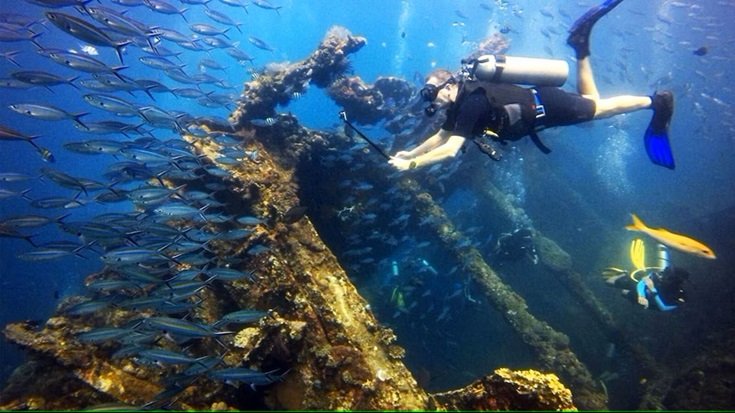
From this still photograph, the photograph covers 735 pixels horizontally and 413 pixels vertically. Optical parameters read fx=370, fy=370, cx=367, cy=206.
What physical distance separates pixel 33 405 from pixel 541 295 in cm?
1698

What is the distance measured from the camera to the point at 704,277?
14422mm

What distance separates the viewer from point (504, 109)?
505 cm

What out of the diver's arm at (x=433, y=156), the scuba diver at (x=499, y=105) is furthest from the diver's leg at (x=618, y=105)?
the diver's arm at (x=433, y=156)

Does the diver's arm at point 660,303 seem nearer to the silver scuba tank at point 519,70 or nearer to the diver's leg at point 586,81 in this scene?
the diver's leg at point 586,81

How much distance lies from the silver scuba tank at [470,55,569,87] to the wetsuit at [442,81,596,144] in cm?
10

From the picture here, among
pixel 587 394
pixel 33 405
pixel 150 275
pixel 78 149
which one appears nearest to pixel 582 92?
pixel 587 394

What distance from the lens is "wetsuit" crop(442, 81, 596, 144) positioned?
4965 mm

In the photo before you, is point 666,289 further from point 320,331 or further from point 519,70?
point 320,331

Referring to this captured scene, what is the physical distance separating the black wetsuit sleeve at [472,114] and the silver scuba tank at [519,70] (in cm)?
45

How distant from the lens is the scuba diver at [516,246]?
522 inches

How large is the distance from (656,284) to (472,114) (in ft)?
18.7

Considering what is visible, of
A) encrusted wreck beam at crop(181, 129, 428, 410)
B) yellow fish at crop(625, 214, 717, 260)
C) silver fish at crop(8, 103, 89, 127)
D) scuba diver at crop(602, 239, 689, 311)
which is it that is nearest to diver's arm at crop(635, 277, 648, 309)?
scuba diver at crop(602, 239, 689, 311)

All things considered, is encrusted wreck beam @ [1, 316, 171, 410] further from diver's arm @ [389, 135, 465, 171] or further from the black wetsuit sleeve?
the black wetsuit sleeve

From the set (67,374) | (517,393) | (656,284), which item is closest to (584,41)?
(656,284)
